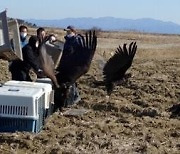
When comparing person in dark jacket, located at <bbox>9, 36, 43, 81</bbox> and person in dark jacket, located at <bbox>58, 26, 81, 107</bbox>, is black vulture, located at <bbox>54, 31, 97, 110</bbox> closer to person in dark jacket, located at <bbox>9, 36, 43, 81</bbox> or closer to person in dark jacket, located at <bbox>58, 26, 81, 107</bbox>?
person in dark jacket, located at <bbox>58, 26, 81, 107</bbox>

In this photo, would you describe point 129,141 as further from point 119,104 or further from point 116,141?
point 119,104

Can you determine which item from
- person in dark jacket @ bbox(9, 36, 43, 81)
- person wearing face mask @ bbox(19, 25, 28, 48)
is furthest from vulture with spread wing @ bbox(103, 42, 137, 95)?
person wearing face mask @ bbox(19, 25, 28, 48)

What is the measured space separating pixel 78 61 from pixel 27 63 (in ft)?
2.96

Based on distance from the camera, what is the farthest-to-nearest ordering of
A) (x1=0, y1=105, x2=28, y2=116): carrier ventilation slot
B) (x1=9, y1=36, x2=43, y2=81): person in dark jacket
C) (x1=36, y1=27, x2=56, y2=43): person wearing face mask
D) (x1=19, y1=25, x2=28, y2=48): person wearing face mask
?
(x1=19, y1=25, x2=28, y2=48): person wearing face mask < (x1=9, y1=36, x2=43, y2=81): person in dark jacket < (x1=36, y1=27, x2=56, y2=43): person wearing face mask < (x1=0, y1=105, x2=28, y2=116): carrier ventilation slot

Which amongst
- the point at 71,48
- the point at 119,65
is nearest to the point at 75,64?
the point at 71,48

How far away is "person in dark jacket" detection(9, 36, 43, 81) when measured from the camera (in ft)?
31.3

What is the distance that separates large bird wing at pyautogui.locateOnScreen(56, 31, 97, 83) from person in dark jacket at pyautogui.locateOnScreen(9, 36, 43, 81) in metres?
0.40

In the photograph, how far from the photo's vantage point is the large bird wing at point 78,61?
376 inches

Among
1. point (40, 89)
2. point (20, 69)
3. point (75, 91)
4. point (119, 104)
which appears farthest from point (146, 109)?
point (40, 89)

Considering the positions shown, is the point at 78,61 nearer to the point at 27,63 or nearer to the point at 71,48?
the point at 71,48

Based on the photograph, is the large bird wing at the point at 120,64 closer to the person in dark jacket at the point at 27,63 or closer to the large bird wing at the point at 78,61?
the large bird wing at the point at 78,61

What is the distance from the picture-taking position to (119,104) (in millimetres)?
11250

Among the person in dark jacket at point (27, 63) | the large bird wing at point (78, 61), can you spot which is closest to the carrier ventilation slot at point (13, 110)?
the person in dark jacket at point (27, 63)

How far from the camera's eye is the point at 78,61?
9625 mm
